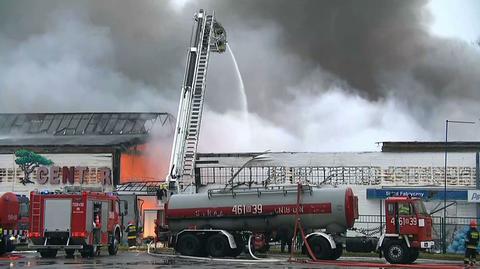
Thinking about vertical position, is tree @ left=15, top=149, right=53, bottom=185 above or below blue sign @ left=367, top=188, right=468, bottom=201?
above

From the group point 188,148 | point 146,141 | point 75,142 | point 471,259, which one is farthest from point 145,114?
point 471,259

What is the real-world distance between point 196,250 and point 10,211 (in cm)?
744

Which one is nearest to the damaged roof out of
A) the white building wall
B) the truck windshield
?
the white building wall

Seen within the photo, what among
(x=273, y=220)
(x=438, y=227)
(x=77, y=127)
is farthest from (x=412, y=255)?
(x=77, y=127)

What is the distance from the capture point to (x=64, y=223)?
82.9ft

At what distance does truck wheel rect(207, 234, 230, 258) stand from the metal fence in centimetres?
522

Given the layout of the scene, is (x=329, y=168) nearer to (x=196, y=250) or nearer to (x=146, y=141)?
(x=146, y=141)

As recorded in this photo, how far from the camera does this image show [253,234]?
85.1 ft

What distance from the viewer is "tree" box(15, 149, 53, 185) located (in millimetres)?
46312

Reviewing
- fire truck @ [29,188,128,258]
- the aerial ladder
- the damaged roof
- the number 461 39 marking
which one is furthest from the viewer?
the damaged roof

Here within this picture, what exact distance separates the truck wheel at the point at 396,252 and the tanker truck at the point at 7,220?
555 inches

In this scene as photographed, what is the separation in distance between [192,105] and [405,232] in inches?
790

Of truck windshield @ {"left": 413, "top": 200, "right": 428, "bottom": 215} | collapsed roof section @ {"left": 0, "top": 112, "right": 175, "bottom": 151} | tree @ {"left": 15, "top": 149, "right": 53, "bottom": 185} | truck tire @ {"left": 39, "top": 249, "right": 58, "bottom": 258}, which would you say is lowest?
truck tire @ {"left": 39, "top": 249, "right": 58, "bottom": 258}

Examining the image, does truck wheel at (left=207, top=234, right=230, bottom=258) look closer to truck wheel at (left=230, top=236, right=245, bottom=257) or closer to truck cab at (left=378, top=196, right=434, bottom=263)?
truck wheel at (left=230, top=236, right=245, bottom=257)
